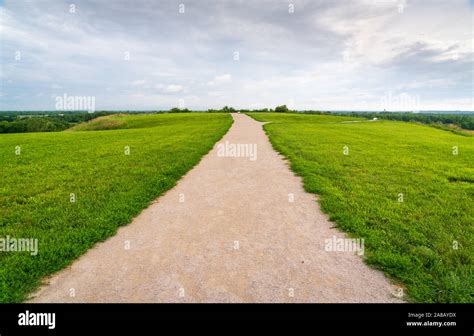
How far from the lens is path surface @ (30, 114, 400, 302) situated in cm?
378

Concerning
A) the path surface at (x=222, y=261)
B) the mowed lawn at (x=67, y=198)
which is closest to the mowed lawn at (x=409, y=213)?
the path surface at (x=222, y=261)

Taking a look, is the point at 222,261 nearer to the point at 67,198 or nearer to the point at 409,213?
the point at 409,213

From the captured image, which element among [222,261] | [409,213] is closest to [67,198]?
[222,261]

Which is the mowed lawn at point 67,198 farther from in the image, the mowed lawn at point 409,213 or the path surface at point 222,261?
the mowed lawn at point 409,213

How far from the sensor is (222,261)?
4.54 metres

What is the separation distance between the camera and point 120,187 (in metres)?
8.62

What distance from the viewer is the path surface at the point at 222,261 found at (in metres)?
3.78

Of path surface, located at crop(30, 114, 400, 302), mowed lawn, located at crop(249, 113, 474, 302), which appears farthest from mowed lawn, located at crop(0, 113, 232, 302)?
mowed lawn, located at crop(249, 113, 474, 302)

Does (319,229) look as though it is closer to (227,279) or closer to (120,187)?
(227,279)

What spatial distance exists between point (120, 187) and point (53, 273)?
4495 mm

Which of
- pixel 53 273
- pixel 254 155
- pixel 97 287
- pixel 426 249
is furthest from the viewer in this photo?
pixel 254 155
